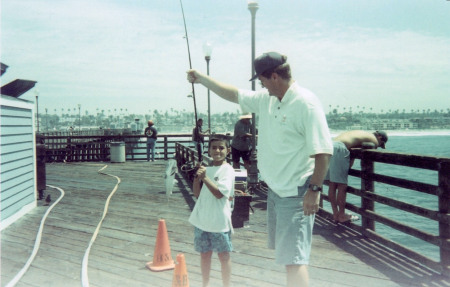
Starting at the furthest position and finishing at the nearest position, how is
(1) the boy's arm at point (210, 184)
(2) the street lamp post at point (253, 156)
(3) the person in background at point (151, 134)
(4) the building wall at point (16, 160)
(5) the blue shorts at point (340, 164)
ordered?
(3) the person in background at point (151, 134)
(2) the street lamp post at point (253, 156)
(4) the building wall at point (16, 160)
(5) the blue shorts at point (340, 164)
(1) the boy's arm at point (210, 184)

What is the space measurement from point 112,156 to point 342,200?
42.7 ft

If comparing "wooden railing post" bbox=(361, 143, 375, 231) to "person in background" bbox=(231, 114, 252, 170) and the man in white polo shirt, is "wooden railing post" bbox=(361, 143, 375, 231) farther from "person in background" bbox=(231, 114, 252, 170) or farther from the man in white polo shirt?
"person in background" bbox=(231, 114, 252, 170)

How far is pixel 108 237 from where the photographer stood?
521 centimetres

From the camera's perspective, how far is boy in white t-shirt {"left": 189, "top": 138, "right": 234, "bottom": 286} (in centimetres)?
312

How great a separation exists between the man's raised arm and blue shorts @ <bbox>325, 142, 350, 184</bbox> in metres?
2.84

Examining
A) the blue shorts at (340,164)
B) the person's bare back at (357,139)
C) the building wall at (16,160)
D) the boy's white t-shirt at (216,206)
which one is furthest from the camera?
the building wall at (16,160)

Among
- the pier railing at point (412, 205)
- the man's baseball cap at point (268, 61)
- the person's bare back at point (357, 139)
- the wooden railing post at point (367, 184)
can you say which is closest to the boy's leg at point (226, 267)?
the man's baseball cap at point (268, 61)

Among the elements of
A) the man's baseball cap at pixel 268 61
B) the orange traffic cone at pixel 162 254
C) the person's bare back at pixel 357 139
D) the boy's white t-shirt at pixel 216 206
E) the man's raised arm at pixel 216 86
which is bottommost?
the orange traffic cone at pixel 162 254

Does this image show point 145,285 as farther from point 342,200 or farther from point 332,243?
point 342,200

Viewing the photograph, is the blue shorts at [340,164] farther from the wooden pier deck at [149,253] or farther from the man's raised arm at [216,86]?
the man's raised arm at [216,86]

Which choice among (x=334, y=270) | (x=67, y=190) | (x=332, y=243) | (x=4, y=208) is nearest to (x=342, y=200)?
(x=332, y=243)

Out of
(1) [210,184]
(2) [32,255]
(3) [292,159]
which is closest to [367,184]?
(1) [210,184]

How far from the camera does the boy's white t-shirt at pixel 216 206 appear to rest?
3.14 meters

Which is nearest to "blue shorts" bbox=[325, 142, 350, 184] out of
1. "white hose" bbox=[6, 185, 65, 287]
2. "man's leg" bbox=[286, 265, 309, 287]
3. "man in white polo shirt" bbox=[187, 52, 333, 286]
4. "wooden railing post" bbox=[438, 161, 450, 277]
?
"wooden railing post" bbox=[438, 161, 450, 277]
